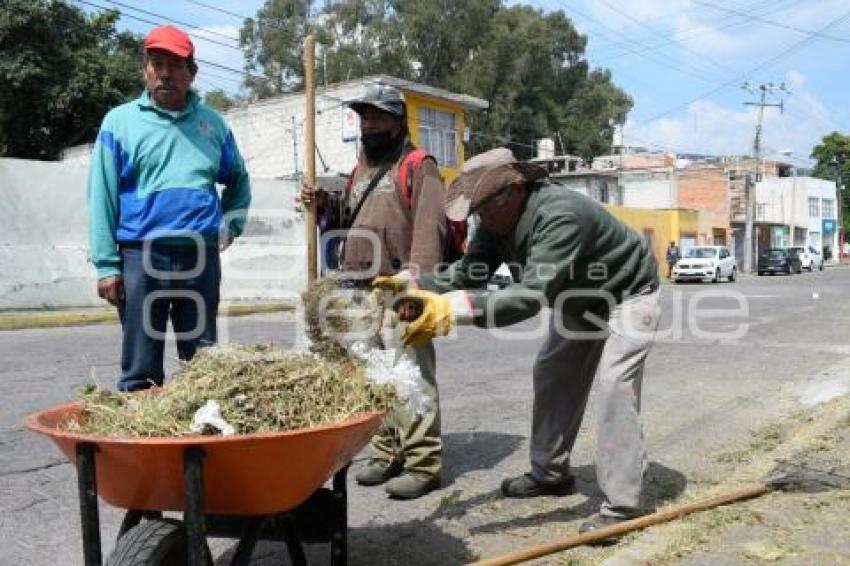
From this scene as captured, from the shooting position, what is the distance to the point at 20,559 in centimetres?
343

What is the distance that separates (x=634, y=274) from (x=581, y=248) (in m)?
0.47

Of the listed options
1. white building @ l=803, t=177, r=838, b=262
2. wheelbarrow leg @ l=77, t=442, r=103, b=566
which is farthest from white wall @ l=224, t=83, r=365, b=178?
white building @ l=803, t=177, r=838, b=262

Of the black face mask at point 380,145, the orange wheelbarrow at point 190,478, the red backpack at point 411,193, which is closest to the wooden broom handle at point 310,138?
the black face mask at point 380,145

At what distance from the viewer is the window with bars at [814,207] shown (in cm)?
7169

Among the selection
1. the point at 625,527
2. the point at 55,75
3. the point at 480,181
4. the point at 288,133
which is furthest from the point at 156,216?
the point at 288,133

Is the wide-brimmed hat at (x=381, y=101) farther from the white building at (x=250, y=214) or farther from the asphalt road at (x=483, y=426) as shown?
the white building at (x=250, y=214)

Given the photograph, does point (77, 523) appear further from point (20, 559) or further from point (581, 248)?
point (581, 248)

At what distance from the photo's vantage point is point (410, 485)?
4219mm

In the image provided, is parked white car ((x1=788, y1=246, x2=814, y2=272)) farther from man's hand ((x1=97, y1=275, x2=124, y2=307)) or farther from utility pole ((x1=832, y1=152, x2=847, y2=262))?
man's hand ((x1=97, y1=275, x2=124, y2=307))

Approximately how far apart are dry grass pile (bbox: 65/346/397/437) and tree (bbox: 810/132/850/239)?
88.5 metres

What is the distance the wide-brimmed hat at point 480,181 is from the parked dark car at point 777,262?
4310 centimetres

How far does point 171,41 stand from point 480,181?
4.38 feet

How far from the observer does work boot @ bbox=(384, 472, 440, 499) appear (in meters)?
4.21

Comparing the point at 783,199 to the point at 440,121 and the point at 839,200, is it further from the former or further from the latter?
the point at 440,121
